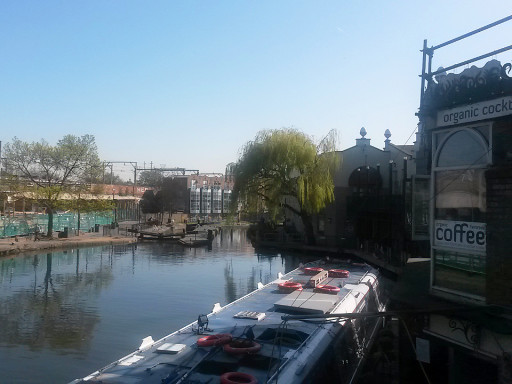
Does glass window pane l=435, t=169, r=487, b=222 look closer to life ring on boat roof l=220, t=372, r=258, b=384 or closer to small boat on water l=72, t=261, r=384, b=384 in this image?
small boat on water l=72, t=261, r=384, b=384

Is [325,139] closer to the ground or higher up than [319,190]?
higher up

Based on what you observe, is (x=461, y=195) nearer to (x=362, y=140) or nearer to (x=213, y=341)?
(x=213, y=341)

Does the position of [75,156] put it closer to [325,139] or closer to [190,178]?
[325,139]

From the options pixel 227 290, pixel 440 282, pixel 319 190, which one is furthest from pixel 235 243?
pixel 440 282

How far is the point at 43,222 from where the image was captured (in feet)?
133

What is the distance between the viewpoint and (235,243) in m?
46.0

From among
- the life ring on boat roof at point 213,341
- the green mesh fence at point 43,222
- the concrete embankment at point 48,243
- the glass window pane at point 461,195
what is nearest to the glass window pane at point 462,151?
the glass window pane at point 461,195

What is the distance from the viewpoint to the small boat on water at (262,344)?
22.7ft

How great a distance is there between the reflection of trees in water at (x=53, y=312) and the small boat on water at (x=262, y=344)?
224 inches

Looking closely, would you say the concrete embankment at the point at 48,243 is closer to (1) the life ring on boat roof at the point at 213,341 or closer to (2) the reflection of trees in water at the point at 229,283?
(2) the reflection of trees in water at the point at 229,283

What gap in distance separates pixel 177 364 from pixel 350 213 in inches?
1138

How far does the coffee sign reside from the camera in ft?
17.7

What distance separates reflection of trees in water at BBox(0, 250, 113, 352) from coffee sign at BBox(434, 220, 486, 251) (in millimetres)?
10605

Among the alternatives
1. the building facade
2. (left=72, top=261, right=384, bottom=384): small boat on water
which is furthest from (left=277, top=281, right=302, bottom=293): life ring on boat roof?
the building facade
